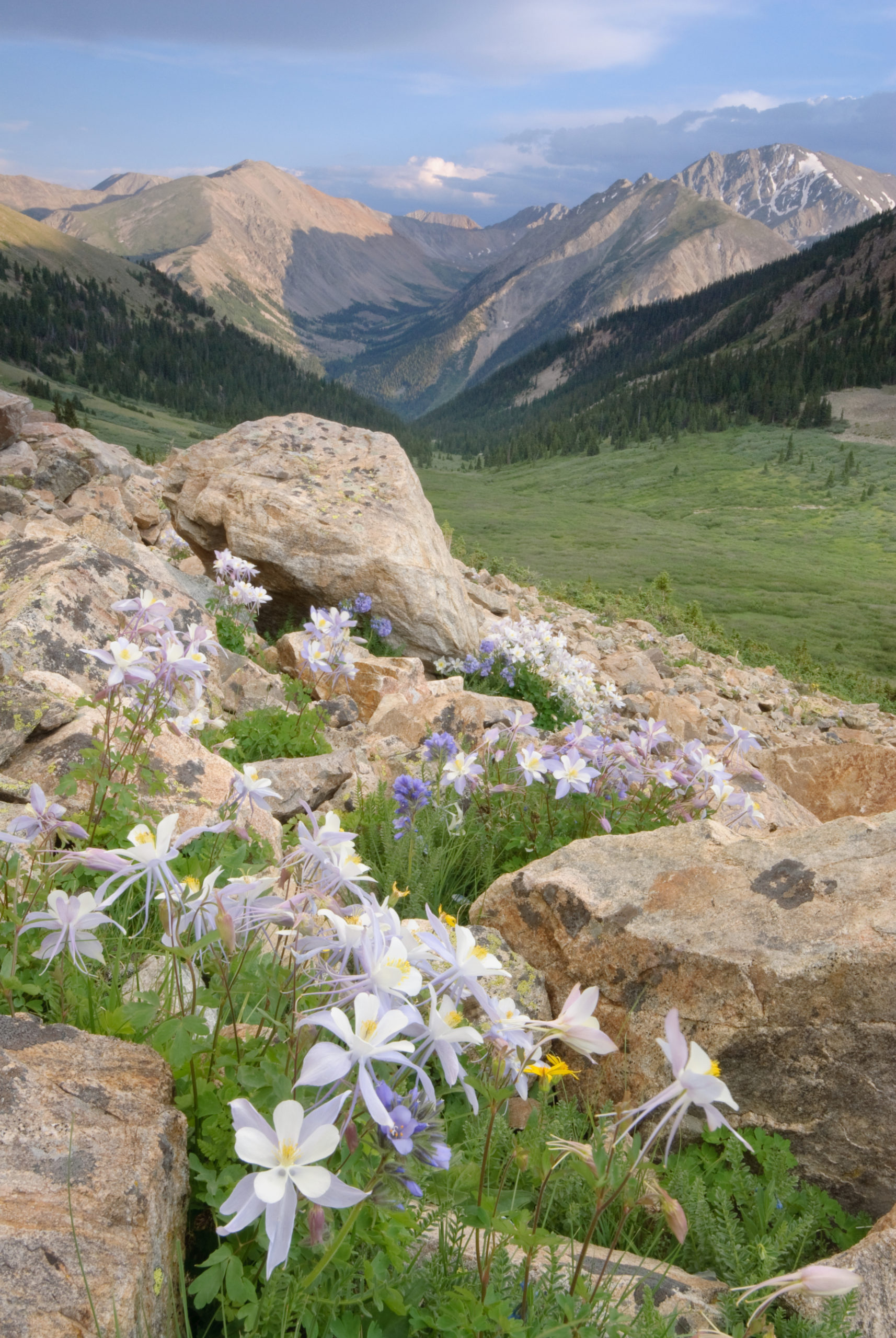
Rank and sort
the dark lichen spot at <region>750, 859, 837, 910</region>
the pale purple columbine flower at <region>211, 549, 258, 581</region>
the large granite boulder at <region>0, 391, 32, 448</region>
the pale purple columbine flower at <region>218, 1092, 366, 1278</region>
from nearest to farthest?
the pale purple columbine flower at <region>218, 1092, 366, 1278</region>, the dark lichen spot at <region>750, 859, 837, 910</region>, the pale purple columbine flower at <region>211, 549, 258, 581</region>, the large granite boulder at <region>0, 391, 32, 448</region>

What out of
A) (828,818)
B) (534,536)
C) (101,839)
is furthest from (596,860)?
(534,536)

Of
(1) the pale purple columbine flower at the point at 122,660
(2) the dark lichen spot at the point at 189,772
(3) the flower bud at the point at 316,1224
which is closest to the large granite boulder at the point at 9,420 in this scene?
(2) the dark lichen spot at the point at 189,772

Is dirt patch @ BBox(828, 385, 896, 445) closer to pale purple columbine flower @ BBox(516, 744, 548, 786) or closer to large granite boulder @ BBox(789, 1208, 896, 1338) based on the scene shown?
pale purple columbine flower @ BBox(516, 744, 548, 786)

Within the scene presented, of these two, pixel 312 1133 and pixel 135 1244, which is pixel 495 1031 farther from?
pixel 135 1244

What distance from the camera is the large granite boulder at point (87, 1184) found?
1514 mm

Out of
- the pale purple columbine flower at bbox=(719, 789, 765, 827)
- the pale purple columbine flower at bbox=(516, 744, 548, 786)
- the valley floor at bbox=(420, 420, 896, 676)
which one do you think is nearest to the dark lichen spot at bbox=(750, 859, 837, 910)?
the pale purple columbine flower at bbox=(719, 789, 765, 827)

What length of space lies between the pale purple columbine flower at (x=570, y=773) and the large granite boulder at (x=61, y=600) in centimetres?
348

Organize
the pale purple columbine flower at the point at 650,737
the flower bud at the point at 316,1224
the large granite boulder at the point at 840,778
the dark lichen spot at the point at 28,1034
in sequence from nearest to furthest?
the flower bud at the point at 316,1224 < the dark lichen spot at the point at 28,1034 < the pale purple columbine flower at the point at 650,737 < the large granite boulder at the point at 840,778

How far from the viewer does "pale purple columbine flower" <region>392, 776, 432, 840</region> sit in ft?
13.7

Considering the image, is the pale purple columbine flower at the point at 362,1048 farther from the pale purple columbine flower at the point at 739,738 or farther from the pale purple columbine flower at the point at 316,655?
the pale purple columbine flower at the point at 316,655

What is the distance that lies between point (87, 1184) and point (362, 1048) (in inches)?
36.0

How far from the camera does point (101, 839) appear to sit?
3576 mm

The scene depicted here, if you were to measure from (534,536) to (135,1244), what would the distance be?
143ft

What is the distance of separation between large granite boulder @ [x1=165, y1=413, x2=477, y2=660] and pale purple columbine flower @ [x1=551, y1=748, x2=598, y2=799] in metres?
6.53
